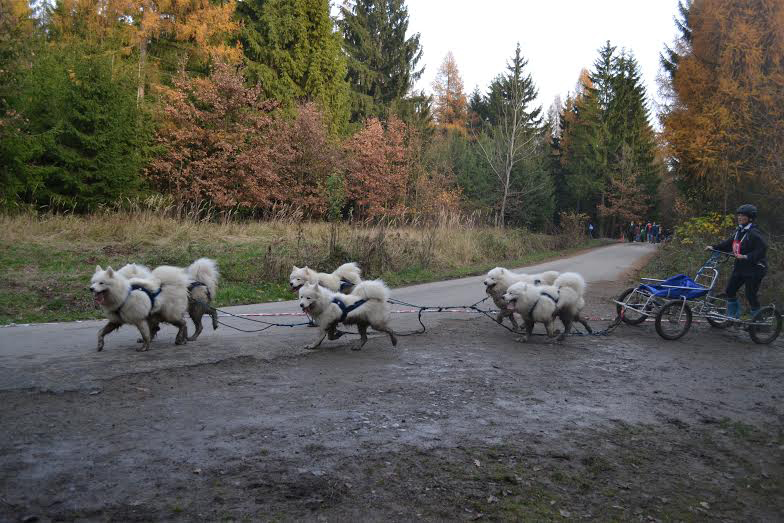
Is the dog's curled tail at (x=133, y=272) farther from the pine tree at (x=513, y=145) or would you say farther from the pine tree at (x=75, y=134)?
the pine tree at (x=513, y=145)

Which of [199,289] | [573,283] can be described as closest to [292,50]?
[199,289]

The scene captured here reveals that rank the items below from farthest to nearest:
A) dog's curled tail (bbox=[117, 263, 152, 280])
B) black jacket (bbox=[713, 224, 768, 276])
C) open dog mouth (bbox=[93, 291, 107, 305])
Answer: black jacket (bbox=[713, 224, 768, 276]) → dog's curled tail (bbox=[117, 263, 152, 280]) → open dog mouth (bbox=[93, 291, 107, 305])

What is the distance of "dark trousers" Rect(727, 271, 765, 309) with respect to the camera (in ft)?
36.6

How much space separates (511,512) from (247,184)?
26.5 meters

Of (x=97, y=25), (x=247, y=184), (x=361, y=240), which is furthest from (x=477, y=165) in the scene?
(x=361, y=240)

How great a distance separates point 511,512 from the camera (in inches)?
163

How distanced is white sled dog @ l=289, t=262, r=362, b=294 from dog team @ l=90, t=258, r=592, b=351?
0.07ft

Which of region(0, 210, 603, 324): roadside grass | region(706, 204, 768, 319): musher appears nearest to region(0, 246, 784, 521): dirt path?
region(706, 204, 768, 319): musher

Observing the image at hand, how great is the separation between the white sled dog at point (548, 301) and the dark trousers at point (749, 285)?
351 centimetres

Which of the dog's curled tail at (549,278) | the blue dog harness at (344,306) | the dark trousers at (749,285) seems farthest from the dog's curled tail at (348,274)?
the dark trousers at (749,285)

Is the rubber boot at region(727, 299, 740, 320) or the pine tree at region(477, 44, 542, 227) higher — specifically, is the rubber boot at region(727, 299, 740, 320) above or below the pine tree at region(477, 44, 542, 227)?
below

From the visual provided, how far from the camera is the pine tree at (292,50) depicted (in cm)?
3716

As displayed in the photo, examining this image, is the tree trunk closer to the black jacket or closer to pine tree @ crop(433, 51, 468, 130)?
the black jacket

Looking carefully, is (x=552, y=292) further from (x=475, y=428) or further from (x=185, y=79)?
(x=185, y=79)
